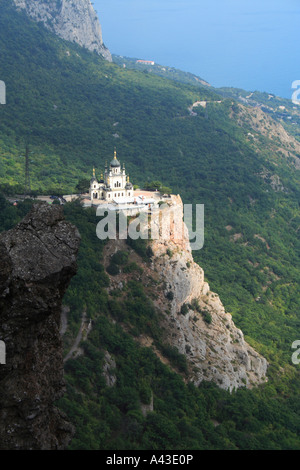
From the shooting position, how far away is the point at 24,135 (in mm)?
91812

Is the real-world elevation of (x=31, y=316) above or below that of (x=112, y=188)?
below

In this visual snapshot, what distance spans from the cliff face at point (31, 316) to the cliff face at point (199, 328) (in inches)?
937

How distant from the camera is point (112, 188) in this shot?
5144 cm

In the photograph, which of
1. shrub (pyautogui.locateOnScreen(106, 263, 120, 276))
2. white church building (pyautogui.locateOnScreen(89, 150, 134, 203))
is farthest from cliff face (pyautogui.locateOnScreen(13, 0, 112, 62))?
shrub (pyautogui.locateOnScreen(106, 263, 120, 276))

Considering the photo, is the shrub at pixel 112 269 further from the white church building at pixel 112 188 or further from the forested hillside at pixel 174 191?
the white church building at pixel 112 188

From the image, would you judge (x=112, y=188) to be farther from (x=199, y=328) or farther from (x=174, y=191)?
(x=174, y=191)

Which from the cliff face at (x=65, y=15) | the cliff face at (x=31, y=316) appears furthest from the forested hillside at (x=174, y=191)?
the cliff face at (x=31, y=316)

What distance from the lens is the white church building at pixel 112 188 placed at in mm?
51312

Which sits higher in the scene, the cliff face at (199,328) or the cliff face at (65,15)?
the cliff face at (65,15)

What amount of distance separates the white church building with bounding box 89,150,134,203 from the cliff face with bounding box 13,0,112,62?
88811 mm

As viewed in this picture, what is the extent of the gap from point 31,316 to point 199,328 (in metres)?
30.7

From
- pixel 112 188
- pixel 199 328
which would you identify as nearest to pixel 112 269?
pixel 199 328
